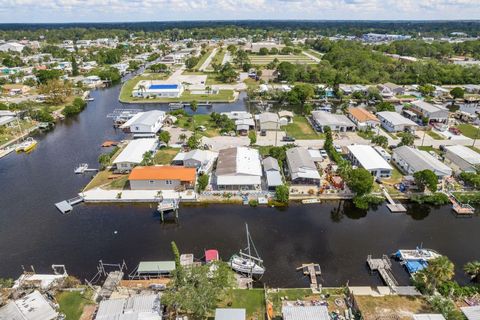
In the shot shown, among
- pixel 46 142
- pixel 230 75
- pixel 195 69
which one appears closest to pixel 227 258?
pixel 46 142

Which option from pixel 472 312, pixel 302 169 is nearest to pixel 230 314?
pixel 472 312

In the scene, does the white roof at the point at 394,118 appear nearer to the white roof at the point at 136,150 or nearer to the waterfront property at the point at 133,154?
the waterfront property at the point at 133,154

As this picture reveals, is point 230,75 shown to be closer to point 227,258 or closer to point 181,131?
point 181,131

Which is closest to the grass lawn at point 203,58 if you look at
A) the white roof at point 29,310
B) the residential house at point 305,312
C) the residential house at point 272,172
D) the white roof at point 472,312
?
the residential house at point 272,172

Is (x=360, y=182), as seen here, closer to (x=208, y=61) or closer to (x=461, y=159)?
(x=461, y=159)

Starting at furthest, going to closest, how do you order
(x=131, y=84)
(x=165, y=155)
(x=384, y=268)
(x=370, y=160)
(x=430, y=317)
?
(x=131, y=84), (x=165, y=155), (x=370, y=160), (x=384, y=268), (x=430, y=317)

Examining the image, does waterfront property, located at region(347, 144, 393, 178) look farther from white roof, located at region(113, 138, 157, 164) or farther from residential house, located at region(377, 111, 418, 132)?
white roof, located at region(113, 138, 157, 164)

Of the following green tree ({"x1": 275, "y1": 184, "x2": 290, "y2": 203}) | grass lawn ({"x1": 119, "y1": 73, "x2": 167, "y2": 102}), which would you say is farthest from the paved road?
green tree ({"x1": 275, "y1": 184, "x2": 290, "y2": 203})
